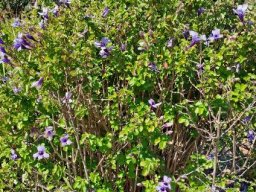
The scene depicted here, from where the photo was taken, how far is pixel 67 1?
2998 mm

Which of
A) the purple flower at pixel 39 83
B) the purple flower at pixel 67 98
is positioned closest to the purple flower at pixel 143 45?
the purple flower at pixel 67 98

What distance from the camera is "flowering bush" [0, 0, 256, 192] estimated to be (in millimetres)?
2719

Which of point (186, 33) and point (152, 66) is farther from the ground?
point (186, 33)

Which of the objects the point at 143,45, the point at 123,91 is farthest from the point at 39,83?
the point at 143,45

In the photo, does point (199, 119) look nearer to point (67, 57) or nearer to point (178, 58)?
point (178, 58)

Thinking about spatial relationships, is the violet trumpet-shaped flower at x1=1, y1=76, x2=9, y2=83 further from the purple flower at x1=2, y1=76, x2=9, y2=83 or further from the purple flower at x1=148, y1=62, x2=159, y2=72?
the purple flower at x1=148, y1=62, x2=159, y2=72

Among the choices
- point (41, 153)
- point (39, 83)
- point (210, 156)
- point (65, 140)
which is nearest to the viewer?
point (39, 83)

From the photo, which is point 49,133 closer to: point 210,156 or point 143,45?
point 143,45

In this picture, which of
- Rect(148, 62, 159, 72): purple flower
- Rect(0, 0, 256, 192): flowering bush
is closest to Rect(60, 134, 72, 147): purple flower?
Rect(0, 0, 256, 192): flowering bush

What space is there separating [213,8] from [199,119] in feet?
2.42

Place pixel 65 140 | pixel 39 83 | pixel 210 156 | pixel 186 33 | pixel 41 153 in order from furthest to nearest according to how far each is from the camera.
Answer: pixel 210 156
pixel 186 33
pixel 41 153
pixel 65 140
pixel 39 83

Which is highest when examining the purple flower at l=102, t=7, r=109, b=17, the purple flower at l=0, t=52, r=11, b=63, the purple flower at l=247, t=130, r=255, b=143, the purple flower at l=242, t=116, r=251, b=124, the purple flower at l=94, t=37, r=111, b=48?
the purple flower at l=102, t=7, r=109, b=17

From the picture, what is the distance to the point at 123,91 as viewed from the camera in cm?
275

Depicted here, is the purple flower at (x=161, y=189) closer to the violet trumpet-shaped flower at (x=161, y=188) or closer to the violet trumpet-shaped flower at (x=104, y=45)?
the violet trumpet-shaped flower at (x=161, y=188)
